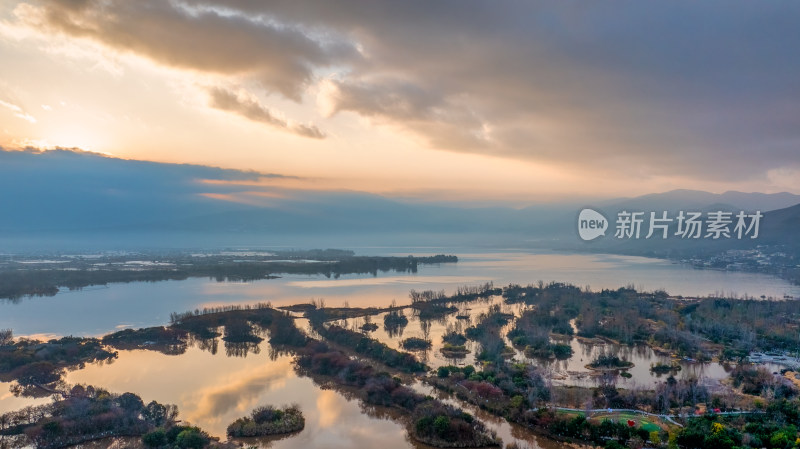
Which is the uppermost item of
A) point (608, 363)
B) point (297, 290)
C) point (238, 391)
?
point (608, 363)

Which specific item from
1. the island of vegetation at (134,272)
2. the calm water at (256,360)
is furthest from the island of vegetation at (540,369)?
the island of vegetation at (134,272)

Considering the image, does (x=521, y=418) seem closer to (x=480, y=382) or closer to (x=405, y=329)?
(x=480, y=382)

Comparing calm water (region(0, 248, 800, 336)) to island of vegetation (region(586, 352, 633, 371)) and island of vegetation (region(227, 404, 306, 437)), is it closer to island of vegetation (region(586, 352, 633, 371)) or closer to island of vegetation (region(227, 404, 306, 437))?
island of vegetation (region(227, 404, 306, 437))

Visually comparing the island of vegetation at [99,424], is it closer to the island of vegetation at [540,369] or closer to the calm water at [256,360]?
the island of vegetation at [540,369]

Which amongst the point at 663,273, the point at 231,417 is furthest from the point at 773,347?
the point at 663,273

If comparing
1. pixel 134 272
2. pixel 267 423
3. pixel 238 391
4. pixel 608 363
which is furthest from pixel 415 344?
pixel 134 272

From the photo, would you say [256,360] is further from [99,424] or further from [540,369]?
[540,369]
